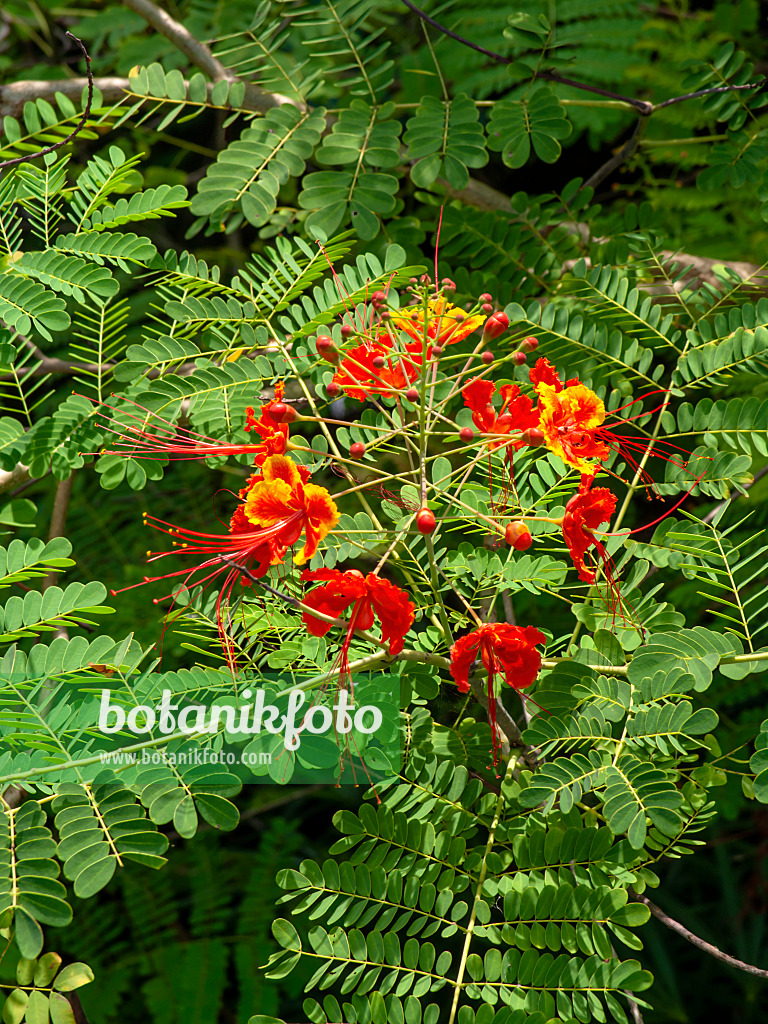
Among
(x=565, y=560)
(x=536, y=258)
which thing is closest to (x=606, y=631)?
(x=565, y=560)

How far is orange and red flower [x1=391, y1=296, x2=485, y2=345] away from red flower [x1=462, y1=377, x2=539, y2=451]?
3.4 inches

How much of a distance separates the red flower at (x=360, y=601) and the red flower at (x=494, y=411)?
0.25m

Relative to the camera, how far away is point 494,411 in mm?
1029

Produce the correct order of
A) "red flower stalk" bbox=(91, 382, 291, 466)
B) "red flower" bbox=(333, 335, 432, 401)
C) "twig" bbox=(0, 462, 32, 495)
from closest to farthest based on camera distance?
"red flower stalk" bbox=(91, 382, 291, 466) < "red flower" bbox=(333, 335, 432, 401) < "twig" bbox=(0, 462, 32, 495)

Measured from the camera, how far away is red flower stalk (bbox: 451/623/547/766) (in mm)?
918

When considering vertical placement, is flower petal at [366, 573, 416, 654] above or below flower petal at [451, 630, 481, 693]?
above

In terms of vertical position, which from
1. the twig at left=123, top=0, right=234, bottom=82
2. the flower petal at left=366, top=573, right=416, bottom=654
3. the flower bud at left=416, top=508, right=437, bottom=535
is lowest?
the flower petal at left=366, top=573, right=416, bottom=654

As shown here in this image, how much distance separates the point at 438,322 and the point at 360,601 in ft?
A: 1.35

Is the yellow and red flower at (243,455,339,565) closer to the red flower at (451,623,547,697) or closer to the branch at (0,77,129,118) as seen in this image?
the red flower at (451,623,547,697)

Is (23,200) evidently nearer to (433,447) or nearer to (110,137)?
(433,447)

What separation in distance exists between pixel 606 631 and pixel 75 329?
1.75 m

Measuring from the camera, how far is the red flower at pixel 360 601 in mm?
879

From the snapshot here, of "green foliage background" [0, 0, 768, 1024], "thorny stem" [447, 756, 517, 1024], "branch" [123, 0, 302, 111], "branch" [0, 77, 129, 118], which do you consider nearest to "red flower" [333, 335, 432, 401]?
"green foliage background" [0, 0, 768, 1024]

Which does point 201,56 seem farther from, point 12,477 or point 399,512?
point 399,512
